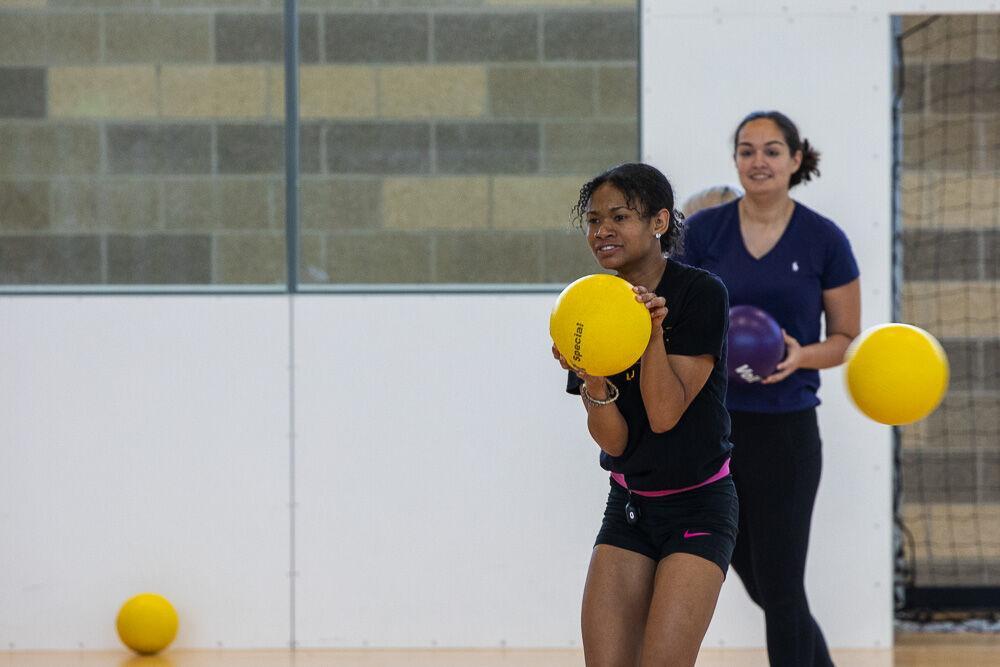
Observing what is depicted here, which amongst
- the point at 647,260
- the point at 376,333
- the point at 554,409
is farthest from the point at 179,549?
the point at 647,260

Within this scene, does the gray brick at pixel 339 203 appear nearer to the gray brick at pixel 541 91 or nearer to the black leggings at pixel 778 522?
the gray brick at pixel 541 91

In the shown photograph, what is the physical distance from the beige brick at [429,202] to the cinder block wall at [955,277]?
68.0 inches

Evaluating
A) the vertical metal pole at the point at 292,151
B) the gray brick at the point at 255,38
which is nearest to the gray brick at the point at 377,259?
the vertical metal pole at the point at 292,151

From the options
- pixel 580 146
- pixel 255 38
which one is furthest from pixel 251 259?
pixel 580 146

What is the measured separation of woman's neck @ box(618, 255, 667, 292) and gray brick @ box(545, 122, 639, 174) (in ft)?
6.09

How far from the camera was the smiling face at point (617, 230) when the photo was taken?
233 centimetres

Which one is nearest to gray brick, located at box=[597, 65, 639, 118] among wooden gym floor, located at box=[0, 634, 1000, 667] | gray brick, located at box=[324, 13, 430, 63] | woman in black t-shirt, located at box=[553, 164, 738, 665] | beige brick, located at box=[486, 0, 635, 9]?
beige brick, located at box=[486, 0, 635, 9]

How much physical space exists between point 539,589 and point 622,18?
1832 mm

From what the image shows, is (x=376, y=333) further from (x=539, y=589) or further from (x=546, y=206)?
(x=539, y=589)

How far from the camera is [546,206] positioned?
4.21 metres

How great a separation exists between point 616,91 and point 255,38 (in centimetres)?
117

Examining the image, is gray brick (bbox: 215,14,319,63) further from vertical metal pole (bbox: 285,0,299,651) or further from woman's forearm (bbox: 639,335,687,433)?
woman's forearm (bbox: 639,335,687,433)

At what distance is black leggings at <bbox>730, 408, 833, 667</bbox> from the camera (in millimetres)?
2895

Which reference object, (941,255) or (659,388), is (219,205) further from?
(941,255)
